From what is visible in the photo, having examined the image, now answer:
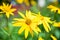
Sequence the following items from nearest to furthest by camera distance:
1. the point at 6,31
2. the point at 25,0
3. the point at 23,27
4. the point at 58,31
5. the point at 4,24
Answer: the point at 23,27
the point at 6,31
the point at 4,24
the point at 58,31
the point at 25,0

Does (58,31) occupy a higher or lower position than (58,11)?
lower

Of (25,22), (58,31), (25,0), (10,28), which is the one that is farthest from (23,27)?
(25,0)

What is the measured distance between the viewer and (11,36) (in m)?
1.12

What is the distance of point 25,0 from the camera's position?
7.34 ft

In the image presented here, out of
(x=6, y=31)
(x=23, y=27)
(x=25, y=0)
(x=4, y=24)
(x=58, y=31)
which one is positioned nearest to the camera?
(x=23, y=27)

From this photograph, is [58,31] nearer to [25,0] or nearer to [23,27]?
[23,27]

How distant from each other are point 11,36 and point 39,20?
142mm

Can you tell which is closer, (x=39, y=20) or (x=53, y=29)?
(x=39, y=20)

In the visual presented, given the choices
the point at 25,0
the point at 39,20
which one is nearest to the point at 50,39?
the point at 39,20

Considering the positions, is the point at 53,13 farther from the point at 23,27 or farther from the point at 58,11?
the point at 23,27

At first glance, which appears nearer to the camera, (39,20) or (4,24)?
(39,20)

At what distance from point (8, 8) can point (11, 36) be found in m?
0.17

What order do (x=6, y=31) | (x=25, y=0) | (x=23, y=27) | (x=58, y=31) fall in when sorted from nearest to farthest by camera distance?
(x=23, y=27) → (x=6, y=31) → (x=58, y=31) → (x=25, y=0)

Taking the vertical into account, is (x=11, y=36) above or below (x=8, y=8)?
below
